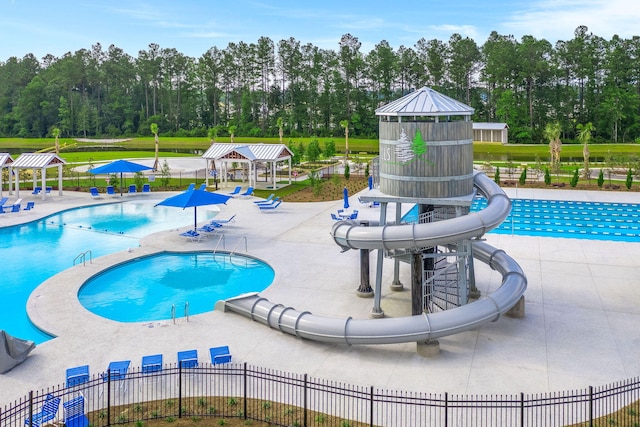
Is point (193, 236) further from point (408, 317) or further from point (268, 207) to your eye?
point (408, 317)

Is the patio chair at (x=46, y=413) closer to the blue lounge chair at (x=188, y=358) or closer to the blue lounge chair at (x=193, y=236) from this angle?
the blue lounge chair at (x=188, y=358)

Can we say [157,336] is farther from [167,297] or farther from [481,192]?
[481,192]

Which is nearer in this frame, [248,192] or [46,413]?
[46,413]

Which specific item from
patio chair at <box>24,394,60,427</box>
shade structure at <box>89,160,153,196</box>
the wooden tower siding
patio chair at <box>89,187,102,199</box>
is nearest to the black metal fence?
patio chair at <box>24,394,60,427</box>

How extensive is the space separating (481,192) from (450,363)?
6.63 meters

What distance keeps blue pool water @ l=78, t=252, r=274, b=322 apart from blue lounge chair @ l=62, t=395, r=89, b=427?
6.58 m

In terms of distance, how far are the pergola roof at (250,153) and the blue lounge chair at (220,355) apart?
29.6 metres

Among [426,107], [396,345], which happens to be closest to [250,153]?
[426,107]

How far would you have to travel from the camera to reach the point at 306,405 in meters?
11.7

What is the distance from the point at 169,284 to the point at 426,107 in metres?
11.8

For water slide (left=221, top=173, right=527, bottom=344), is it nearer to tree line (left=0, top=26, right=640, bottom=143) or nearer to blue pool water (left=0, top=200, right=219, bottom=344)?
blue pool water (left=0, top=200, right=219, bottom=344)

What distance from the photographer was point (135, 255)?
2470cm

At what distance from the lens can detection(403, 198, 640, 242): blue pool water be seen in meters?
29.6

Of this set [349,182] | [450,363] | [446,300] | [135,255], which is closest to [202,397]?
[450,363]
